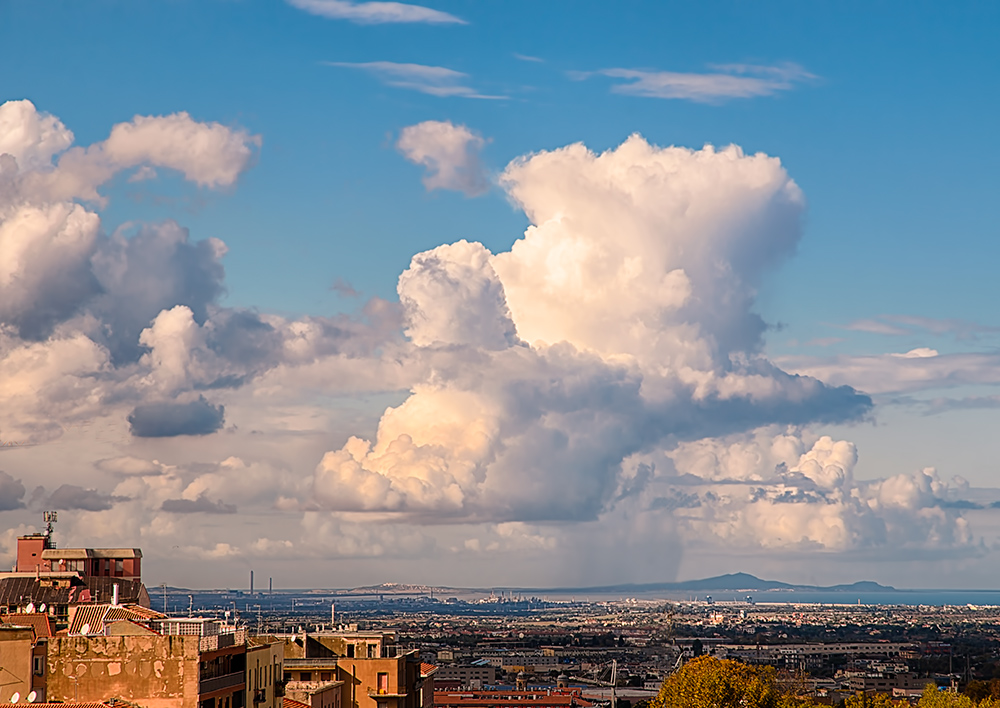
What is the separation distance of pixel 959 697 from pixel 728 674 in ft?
63.5

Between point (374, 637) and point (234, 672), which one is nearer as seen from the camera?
point (234, 672)

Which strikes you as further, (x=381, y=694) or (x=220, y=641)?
(x=381, y=694)

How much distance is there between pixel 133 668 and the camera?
6356 cm

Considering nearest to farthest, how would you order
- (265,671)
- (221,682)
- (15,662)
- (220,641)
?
(15,662) < (221,682) < (220,641) < (265,671)

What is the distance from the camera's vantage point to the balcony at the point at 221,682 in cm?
6499

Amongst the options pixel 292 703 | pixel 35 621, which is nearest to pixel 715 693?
pixel 292 703

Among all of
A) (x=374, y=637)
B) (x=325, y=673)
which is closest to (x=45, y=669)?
(x=325, y=673)

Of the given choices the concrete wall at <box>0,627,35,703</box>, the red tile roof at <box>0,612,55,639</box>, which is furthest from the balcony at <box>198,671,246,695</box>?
the red tile roof at <box>0,612,55,639</box>

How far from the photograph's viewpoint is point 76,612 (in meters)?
80.9

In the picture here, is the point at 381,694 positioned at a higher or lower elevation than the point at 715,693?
higher

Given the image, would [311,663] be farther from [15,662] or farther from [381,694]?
[15,662]

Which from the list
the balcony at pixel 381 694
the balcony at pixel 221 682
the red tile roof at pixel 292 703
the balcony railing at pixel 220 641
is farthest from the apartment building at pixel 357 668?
the balcony at pixel 221 682

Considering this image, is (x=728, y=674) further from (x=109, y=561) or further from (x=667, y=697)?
(x=109, y=561)

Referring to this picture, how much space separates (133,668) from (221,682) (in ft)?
17.8
